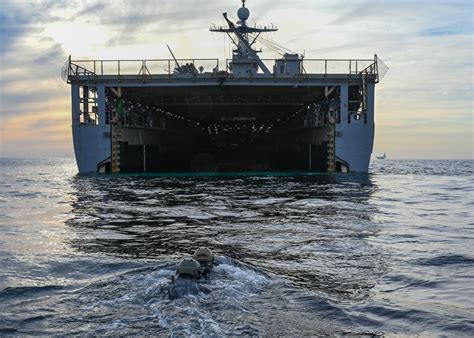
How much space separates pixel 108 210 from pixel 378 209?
10.5 meters

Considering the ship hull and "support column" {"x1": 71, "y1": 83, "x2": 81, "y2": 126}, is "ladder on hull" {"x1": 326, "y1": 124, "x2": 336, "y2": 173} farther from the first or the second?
"support column" {"x1": 71, "y1": 83, "x2": 81, "y2": 126}

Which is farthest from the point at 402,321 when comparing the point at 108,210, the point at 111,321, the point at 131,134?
the point at 131,134

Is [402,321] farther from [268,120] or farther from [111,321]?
[268,120]

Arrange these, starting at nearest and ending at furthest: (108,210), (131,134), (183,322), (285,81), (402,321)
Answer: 1. (183,322)
2. (402,321)
3. (108,210)
4. (285,81)
5. (131,134)

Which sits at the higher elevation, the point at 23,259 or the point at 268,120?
the point at 268,120

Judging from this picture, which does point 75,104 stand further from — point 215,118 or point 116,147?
point 215,118

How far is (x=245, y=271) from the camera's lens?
363 inches

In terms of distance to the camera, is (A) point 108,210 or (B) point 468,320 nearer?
(B) point 468,320

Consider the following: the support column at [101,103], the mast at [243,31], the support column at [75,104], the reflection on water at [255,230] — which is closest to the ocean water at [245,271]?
the reflection on water at [255,230]

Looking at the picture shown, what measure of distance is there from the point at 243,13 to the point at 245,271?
57.2 meters

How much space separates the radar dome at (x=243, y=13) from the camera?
61.8m

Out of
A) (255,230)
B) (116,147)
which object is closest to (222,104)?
(116,147)

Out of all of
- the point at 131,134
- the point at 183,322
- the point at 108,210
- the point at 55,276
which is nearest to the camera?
the point at 183,322

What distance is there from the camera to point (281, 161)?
68.6 m
